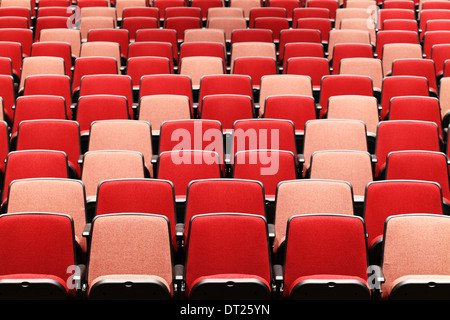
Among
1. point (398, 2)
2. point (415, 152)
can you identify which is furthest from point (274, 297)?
point (398, 2)

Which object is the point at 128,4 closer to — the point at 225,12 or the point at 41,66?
the point at 225,12

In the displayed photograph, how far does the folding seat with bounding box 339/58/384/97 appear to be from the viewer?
1833 millimetres

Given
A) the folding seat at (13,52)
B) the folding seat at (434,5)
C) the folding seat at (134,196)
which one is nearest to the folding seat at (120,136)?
the folding seat at (134,196)

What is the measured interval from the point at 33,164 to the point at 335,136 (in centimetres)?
66

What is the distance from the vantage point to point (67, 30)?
84.0 inches

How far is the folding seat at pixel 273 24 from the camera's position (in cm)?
223

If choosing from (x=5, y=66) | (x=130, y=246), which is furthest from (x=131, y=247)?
(x=5, y=66)

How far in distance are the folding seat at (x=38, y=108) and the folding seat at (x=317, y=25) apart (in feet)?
3.45

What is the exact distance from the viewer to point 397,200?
111 centimetres

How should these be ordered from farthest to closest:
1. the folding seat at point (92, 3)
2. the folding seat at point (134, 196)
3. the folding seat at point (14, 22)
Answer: the folding seat at point (92, 3), the folding seat at point (14, 22), the folding seat at point (134, 196)

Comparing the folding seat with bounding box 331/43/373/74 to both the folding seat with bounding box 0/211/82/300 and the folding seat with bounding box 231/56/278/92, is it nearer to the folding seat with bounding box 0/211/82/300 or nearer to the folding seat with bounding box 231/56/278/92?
the folding seat with bounding box 231/56/278/92

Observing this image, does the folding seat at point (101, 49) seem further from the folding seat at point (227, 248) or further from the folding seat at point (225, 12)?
the folding seat at point (227, 248)
